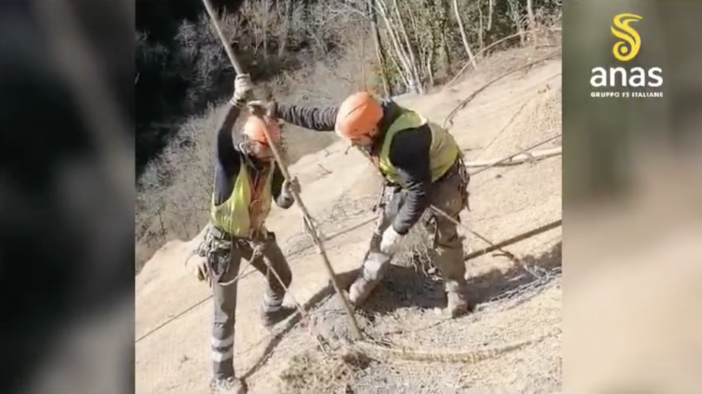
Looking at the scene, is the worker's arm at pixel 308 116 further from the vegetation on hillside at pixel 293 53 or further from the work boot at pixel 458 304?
the work boot at pixel 458 304

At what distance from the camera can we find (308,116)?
1.84 meters

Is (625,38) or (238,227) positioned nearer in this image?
(625,38)

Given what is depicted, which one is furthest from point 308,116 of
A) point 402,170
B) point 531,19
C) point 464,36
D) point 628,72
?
point 628,72

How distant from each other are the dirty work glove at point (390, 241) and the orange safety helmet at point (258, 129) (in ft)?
1.02

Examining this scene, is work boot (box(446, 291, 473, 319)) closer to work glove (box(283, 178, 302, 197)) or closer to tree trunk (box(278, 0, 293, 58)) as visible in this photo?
work glove (box(283, 178, 302, 197))

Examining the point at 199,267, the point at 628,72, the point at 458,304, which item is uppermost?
the point at 628,72

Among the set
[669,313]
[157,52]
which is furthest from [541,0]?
[157,52]

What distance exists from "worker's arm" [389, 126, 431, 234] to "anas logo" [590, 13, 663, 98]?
15.3 inches

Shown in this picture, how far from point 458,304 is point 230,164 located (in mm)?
572

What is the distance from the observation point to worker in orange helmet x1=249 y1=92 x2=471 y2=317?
71.0 inches

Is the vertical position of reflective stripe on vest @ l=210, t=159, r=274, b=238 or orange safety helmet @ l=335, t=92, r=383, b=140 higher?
orange safety helmet @ l=335, t=92, r=383, b=140

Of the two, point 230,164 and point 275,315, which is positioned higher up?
point 230,164

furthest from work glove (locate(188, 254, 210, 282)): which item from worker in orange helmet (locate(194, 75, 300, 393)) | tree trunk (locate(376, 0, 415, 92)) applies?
tree trunk (locate(376, 0, 415, 92))

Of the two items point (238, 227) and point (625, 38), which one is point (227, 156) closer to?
point (238, 227)
